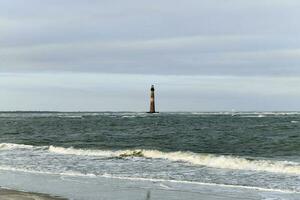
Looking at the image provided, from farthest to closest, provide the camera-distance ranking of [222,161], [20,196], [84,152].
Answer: [84,152]
[222,161]
[20,196]

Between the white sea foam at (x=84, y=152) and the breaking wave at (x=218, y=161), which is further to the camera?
the white sea foam at (x=84, y=152)

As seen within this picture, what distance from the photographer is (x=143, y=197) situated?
1482cm

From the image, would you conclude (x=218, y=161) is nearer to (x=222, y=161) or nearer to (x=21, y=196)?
(x=222, y=161)

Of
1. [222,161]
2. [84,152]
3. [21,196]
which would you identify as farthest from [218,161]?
[21,196]

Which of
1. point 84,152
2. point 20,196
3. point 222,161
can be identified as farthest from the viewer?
point 84,152

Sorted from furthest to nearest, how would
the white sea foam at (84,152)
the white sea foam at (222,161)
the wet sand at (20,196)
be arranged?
the white sea foam at (84,152)
the white sea foam at (222,161)
the wet sand at (20,196)

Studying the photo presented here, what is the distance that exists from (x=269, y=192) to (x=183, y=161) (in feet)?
33.7

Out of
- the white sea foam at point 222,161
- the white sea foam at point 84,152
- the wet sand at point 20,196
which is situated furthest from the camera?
the white sea foam at point 84,152

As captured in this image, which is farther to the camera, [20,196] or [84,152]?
[84,152]

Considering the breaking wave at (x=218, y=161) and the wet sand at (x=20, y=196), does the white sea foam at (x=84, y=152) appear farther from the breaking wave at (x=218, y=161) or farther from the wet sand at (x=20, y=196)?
the wet sand at (x=20, y=196)

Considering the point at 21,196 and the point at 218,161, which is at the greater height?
the point at 21,196

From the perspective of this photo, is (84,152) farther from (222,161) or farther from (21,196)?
(21,196)

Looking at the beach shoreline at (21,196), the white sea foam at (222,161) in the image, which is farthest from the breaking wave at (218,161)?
the beach shoreline at (21,196)

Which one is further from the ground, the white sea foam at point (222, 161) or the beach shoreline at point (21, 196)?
the beach shoreline at point (21, 196)
